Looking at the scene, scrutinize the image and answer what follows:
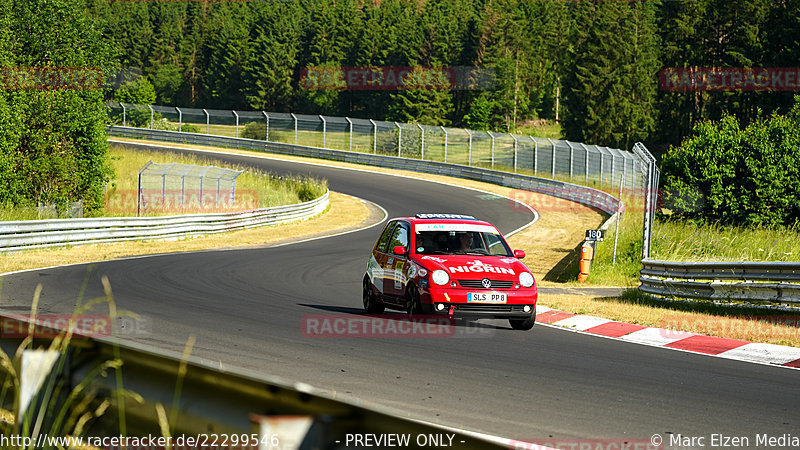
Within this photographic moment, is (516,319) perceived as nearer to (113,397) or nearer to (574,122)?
(113,397)

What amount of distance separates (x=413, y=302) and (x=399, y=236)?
5.19 ft

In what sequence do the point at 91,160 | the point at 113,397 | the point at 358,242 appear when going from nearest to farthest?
the point at 113,397 < the point at 358,242 < the point at 91,160

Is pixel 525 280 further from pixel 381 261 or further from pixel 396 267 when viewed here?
pixel 381 261

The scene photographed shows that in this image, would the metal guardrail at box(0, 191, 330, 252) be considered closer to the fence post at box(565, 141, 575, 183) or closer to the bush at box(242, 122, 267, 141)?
the fence post at box(565, 141, 575, 183)

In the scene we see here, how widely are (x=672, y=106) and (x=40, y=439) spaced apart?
87.8m

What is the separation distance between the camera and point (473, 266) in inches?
479

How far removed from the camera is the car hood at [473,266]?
12.0 meters

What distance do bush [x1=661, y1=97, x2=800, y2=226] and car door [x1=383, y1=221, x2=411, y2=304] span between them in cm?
2647

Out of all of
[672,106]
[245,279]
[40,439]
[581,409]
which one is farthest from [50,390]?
[672,106]

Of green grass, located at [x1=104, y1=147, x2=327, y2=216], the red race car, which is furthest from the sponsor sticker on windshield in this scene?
green grass, located at [x1=104, y1=147, x2=327, y2=216]

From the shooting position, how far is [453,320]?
13008 millimetres

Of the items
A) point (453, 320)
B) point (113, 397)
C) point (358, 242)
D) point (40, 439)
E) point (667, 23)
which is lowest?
point (358, 242)

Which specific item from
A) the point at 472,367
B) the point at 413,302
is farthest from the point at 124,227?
the point at 472,367

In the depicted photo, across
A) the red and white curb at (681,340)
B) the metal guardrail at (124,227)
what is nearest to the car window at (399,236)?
the red and white curb at (681,340)
